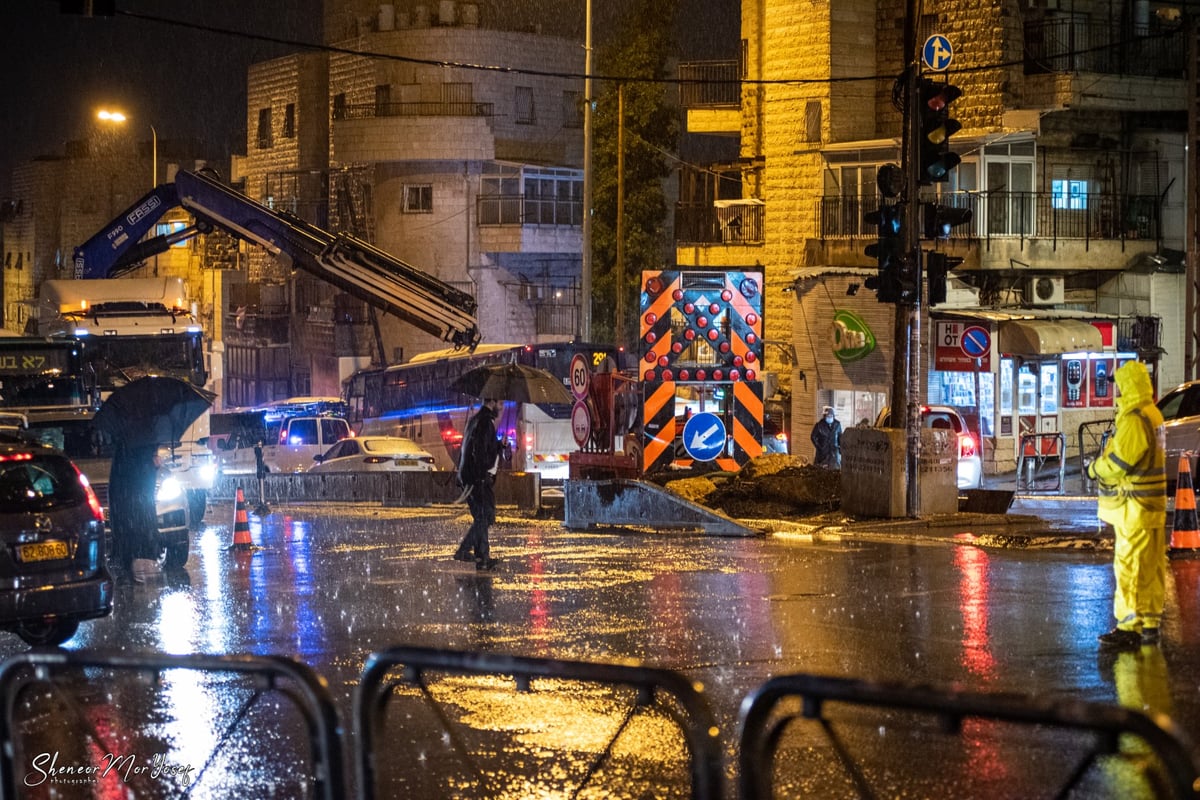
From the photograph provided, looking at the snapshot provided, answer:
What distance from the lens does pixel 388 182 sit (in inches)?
2197

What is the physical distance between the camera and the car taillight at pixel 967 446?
27888 mm

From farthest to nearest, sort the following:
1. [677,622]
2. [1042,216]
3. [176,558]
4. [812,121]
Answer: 1. [812,121]
2. [1042,216]
3. [176,558]
4. [677,622]

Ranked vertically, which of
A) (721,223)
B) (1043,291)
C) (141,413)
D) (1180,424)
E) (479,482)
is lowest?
(479,482)

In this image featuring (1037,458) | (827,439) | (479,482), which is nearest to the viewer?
(479,482)

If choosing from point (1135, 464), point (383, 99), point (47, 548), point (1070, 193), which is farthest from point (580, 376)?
point (383, 99)

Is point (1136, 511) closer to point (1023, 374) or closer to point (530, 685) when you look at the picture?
point (530, 685)

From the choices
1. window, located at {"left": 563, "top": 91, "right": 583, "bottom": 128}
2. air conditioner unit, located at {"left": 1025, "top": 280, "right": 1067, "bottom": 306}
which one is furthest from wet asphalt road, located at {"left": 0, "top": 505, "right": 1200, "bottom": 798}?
window, located at {"left": 563, "top": 91, "right": 583, "bottom": 128}

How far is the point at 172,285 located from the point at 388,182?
28.3 metres

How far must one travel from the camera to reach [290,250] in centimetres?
3456

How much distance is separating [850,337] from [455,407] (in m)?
9.31

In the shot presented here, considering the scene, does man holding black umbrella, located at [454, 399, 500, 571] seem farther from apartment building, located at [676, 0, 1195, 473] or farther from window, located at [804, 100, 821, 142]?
window, located at [804, 100, 821, 142]

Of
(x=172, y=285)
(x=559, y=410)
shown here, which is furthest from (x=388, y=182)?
(x=172, y=285)

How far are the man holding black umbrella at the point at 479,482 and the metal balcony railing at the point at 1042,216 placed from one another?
2297 cm

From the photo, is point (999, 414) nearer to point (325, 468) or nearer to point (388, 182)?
point (325, 468)
